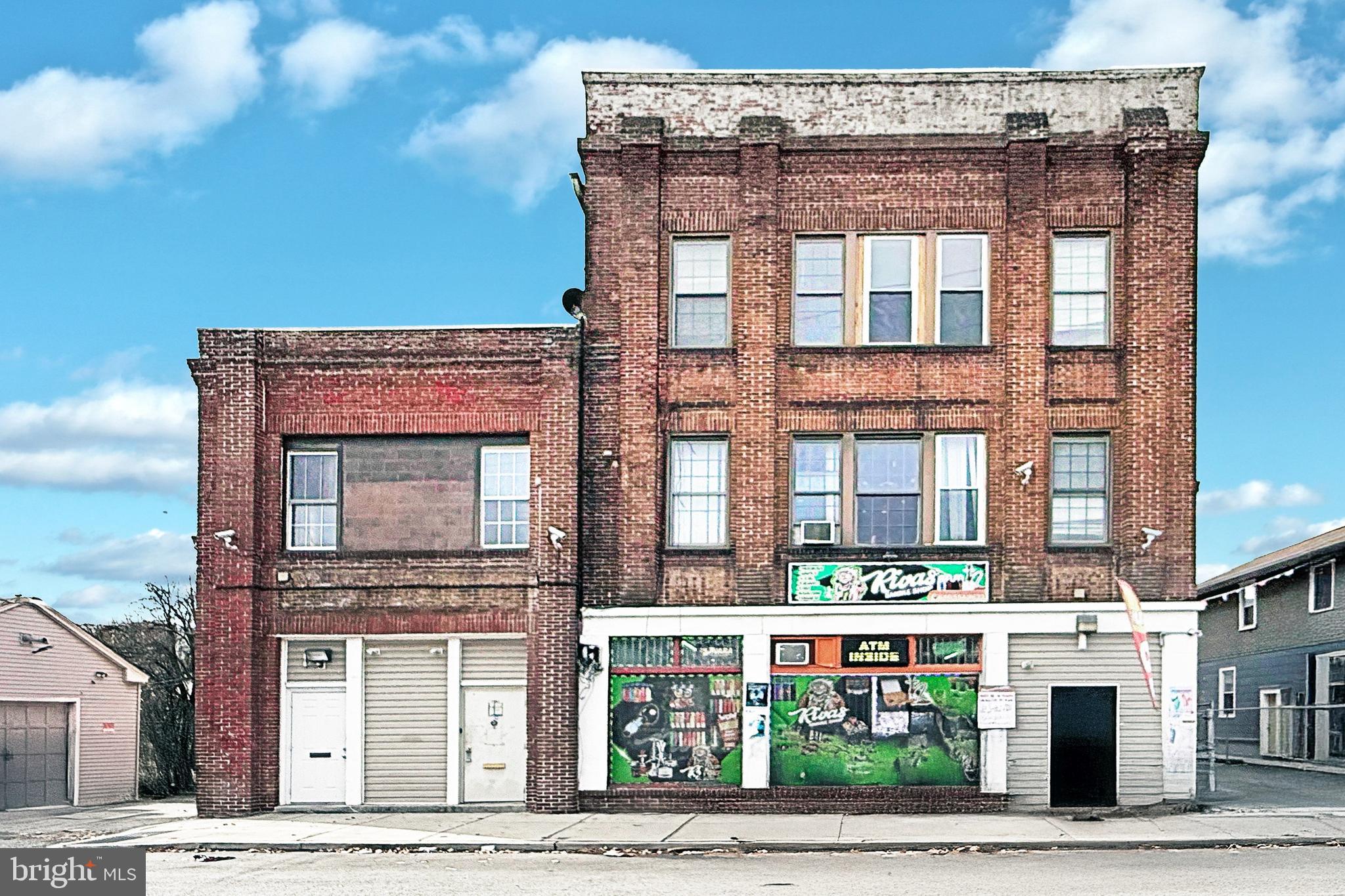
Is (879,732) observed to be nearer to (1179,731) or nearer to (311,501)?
(1179,731)

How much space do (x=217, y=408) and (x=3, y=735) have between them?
9526 mm

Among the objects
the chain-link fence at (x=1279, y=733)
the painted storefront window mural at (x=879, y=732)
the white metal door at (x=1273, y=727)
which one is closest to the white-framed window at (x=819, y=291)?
the painted storefront window mural at (x=879, y=732)

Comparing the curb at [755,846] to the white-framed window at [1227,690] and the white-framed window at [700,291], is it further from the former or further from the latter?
the white-framed window at [1227,690]

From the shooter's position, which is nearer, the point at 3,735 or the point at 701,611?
the point at 701,611

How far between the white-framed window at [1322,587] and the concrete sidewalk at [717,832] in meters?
14.9

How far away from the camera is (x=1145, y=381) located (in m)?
25.2

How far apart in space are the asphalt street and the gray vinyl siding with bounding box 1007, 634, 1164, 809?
14.4 feet

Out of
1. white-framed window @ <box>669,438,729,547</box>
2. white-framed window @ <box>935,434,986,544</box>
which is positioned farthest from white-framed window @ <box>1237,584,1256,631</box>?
white-framed window @ <box>669,438,729,547</box>

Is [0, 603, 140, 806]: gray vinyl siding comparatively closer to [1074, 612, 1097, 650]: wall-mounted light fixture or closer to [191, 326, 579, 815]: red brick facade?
[191, 326, 579, 815]: red brick facade

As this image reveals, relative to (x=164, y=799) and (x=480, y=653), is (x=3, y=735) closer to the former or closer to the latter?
(x=164, y=799)

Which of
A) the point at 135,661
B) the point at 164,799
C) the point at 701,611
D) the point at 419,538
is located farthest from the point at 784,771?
the point at 135,661

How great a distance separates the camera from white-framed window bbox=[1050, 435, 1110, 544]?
25.5m

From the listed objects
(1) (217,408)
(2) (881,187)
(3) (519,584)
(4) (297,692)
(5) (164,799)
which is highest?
(2) (881,187)

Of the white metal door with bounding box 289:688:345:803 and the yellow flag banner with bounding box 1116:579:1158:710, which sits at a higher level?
the yellow flag banner with bounding box 1116:579:1158:710
